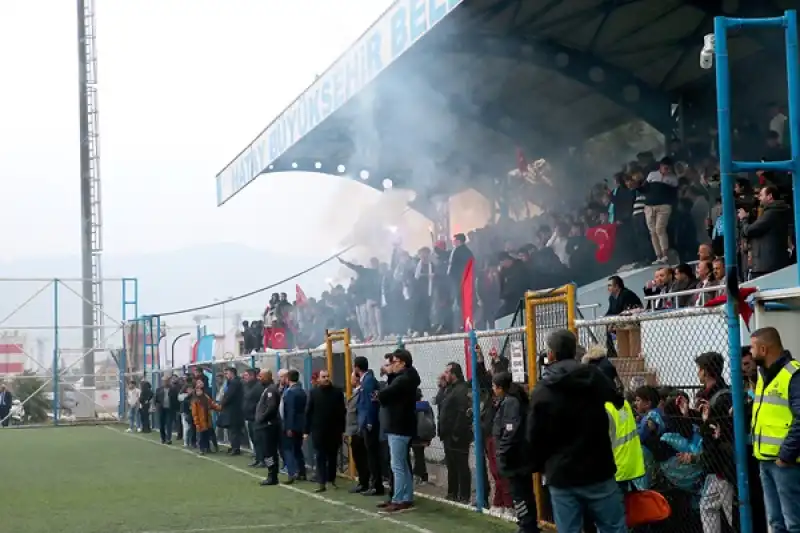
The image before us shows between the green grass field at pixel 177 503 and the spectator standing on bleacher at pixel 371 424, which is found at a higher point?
the spectator standing on bleacher at pixel 371 424

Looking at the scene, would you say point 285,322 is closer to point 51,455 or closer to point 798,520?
point 51,455

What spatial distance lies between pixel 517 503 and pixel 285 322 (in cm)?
1994

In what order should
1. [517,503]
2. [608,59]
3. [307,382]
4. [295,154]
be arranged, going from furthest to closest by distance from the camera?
[295,154], [608,59], [307,382], [517,503]

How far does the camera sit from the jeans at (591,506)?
652 cm

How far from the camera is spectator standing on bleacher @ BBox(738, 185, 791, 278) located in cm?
1123

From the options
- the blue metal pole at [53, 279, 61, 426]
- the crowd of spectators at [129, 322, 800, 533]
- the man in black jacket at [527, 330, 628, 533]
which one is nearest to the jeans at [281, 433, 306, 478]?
the crowd of spectators at [129, 322, 800, 533]

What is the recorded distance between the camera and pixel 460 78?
21625 millimetres

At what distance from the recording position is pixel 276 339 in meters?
28.6

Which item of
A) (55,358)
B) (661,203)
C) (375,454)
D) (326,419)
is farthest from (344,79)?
(55,358)

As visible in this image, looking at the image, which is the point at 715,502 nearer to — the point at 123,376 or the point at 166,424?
the point at 166,424

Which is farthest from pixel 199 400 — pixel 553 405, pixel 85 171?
pixel 85 171

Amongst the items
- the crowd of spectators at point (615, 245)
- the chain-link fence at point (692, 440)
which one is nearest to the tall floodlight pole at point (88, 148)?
the crowd of spectators at point (615, 245)

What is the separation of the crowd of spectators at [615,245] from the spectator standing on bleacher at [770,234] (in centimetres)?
1

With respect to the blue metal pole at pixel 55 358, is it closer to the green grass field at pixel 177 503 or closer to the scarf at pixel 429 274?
the green grass field at pixel 177 503
